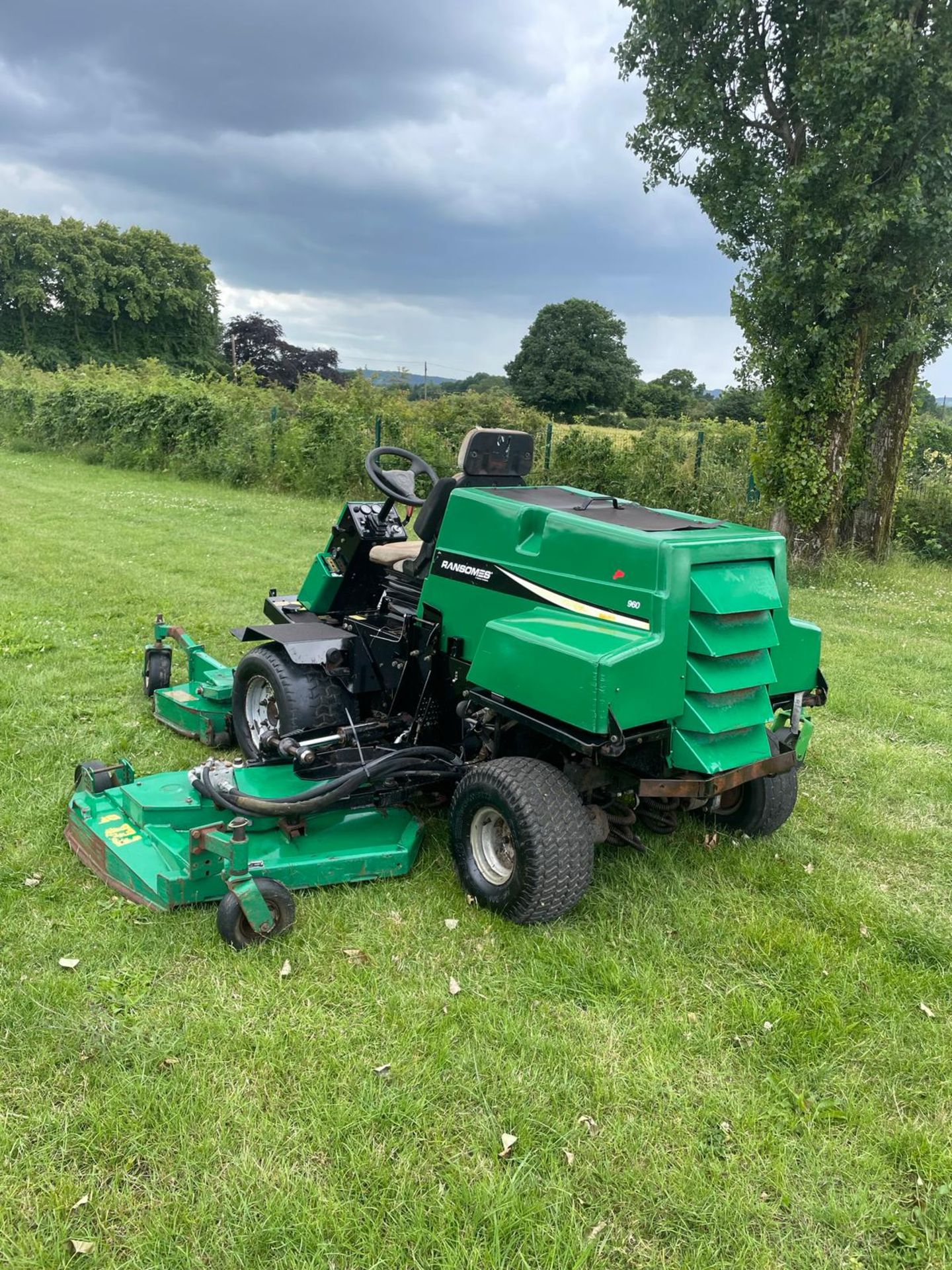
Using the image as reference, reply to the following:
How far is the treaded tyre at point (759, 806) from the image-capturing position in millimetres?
3967

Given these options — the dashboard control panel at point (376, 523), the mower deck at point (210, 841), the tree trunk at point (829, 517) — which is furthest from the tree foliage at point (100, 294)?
the mower deck at point (210, 841)

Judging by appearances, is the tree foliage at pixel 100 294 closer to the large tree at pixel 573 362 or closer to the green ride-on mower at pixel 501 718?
the large tree at pixel 573 362

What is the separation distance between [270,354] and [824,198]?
43608 mm

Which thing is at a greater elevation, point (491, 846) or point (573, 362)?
point (573, 362)

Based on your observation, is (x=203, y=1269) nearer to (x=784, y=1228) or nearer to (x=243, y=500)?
(x=784, y=1228)

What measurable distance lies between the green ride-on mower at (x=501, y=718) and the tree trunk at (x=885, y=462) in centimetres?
908

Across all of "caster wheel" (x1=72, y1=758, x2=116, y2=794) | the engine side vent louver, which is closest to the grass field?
"caster wheel" (x1=72, y1=758, x2=116, y2=794)

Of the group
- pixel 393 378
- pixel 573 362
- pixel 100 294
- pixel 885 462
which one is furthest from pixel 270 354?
pixel 885 462

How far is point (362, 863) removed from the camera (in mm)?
3518

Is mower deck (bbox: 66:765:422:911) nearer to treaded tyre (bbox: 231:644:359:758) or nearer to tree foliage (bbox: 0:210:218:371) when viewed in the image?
treaded tyre (bbox: 231:644:359:758)

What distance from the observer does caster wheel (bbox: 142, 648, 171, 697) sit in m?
5.52

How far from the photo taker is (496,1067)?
2.63 m

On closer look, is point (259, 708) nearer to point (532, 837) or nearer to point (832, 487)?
point (532, 837)

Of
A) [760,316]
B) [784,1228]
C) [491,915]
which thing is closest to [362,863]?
[491,915]
